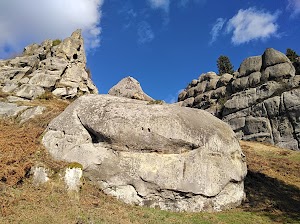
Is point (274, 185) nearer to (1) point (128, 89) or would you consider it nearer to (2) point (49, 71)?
(1) point (128, 89)

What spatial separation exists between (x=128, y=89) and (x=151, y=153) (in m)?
19.5

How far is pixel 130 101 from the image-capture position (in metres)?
25.3

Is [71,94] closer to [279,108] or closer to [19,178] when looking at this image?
[19,178]

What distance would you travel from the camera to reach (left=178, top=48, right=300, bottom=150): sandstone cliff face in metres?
52.5

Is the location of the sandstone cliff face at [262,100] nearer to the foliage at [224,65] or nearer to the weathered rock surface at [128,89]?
the weathered rock surface at [128,89]

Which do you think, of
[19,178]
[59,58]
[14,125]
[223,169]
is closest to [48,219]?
[19,178]

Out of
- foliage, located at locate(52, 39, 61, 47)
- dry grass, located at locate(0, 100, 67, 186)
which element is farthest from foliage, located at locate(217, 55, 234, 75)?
dry grass, located at locate(0, 100, 67, 186)

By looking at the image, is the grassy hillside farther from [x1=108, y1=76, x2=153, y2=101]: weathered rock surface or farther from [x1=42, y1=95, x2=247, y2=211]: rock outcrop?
[x1=108, y1=76, x2=153, y2=101]: weathered rock surface

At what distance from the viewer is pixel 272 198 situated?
24875 millimetres

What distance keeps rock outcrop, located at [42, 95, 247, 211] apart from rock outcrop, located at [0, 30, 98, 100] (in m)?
25.1

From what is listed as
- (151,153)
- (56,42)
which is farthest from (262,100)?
(56,42)

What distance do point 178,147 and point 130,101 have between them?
571 cm

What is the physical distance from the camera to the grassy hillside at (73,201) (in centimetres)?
1645

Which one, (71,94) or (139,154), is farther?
(71,94)
